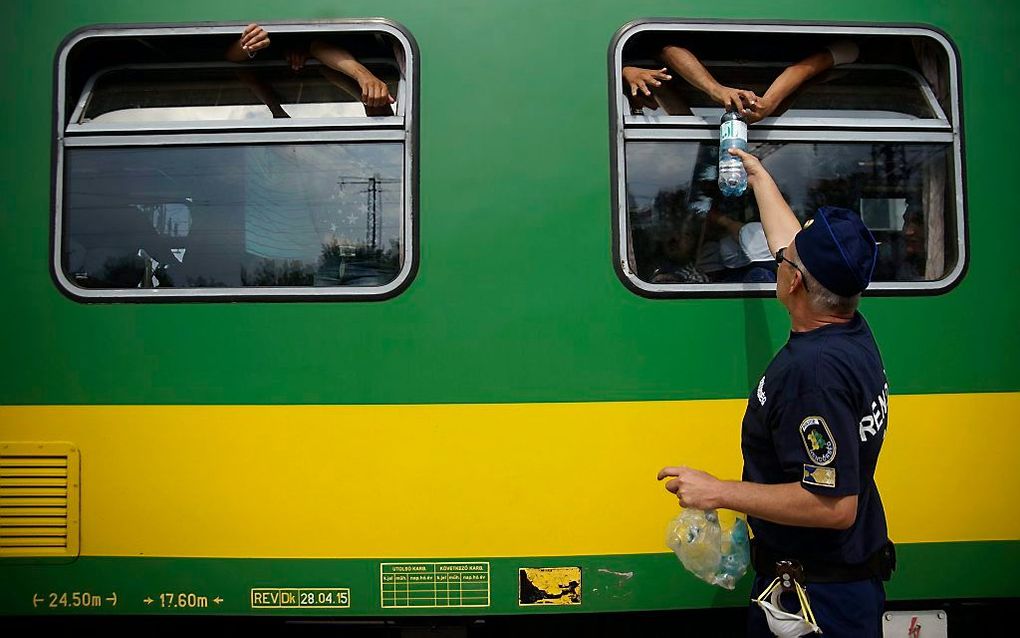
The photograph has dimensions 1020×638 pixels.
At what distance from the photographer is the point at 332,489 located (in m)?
2.29

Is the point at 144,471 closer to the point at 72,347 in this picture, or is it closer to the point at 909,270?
the point at 72,347

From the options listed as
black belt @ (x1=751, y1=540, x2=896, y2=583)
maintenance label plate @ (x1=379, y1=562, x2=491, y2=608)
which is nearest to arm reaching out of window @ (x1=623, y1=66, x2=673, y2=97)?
black belt @ (x1=751, y1=540, x2=896, y2=583)

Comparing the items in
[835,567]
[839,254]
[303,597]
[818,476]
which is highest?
[839,254]

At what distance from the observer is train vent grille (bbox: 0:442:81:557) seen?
230 cm

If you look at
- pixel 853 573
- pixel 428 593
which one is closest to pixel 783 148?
pixel 853 573

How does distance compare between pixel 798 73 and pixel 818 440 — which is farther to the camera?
pixel 798 73

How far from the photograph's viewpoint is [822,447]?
5.34 feet

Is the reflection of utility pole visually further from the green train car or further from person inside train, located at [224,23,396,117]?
person inside train, located at [224,23,396,117]

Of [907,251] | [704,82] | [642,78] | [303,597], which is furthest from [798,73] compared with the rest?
[303,597]

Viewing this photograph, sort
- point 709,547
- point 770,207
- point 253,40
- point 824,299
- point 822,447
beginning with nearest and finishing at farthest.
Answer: point 822,447 < point 824,299 < point 709,547 < point 770,207 < point 253,40

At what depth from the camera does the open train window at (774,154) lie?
92.9 inches

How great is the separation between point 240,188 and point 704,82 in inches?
65.4

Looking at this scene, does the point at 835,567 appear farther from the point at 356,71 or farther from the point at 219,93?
the point at 219,93

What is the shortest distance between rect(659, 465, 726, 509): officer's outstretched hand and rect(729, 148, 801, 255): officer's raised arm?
800 mm
